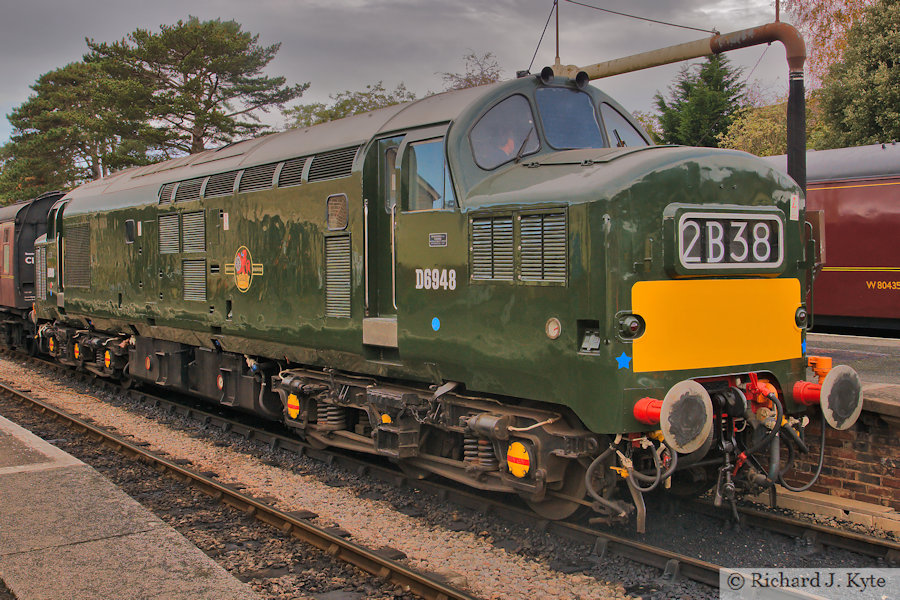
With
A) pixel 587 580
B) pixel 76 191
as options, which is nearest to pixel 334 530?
pixel 587 580

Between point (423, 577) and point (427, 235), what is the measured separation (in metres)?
2.68

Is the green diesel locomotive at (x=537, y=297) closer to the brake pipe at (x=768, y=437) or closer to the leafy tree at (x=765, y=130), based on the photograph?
Result: the brake pipe at (x=768, y=437)

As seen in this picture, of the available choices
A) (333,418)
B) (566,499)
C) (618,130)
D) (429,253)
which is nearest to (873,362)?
(618,130)

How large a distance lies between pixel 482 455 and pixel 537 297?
140 centimetres

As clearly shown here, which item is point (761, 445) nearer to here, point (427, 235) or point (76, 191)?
point (427, 235)

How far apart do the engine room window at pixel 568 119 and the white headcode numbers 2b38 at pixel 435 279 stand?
1.40m

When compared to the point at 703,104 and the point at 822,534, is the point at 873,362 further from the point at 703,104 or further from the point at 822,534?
the point at 703,104

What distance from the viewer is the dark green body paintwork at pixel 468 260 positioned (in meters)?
5.16

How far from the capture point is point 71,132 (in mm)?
35500

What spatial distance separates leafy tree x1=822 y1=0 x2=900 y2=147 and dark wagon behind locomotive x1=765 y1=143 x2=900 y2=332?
8663 mm

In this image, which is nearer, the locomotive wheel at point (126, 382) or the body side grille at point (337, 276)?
the body side grille at point (337, 276)

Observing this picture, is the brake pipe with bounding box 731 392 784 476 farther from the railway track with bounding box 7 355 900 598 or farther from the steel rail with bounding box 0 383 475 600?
the steel rail with bounding box 0 383 475 600

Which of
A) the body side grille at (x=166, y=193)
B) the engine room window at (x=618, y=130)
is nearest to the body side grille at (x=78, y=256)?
the body side grille at (x=166, y=193)

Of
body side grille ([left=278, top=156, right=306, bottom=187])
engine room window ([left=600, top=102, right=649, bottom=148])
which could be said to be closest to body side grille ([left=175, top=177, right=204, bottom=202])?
body side grille ([left=278, top=156, right=306, bottom=187])
